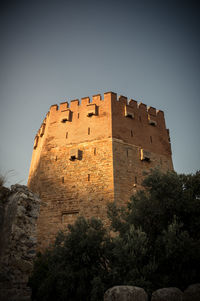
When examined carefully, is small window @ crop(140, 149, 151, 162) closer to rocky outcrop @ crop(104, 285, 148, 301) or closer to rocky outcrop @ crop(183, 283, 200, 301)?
rocky outcrop @ crop(183, 283, 200, 301)

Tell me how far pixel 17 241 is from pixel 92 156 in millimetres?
9208

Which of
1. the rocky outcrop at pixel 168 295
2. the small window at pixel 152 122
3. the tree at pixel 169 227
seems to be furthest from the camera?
the small window at pixel 152 122

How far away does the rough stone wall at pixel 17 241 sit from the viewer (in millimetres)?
3715

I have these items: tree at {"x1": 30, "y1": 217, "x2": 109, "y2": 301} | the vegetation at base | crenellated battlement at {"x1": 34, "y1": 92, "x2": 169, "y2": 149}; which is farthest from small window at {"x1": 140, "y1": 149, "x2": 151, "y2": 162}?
tree at {"x1": 30, "y1": 217, "x2": 109, "y2": 301}

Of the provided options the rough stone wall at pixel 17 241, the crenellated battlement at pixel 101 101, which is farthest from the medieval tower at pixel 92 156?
the rough stone wall at pixel 17 241

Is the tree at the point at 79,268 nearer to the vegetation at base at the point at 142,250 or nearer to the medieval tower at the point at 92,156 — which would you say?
the vegetation at base at the point at 142,250

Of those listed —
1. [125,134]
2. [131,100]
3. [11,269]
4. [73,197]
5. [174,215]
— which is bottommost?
[11,269]

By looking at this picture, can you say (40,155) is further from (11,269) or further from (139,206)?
(11,269)

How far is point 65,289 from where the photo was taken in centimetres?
679

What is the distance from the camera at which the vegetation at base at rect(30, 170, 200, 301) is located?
6.11 meters

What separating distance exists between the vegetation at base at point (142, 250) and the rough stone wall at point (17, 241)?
9.58ft

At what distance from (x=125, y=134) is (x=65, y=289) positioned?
29.6 ft

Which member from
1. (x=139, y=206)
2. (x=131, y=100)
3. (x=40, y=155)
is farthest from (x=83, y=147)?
(x=139, y=206)

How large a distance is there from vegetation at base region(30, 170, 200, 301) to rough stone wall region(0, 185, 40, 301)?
9.58 ft
